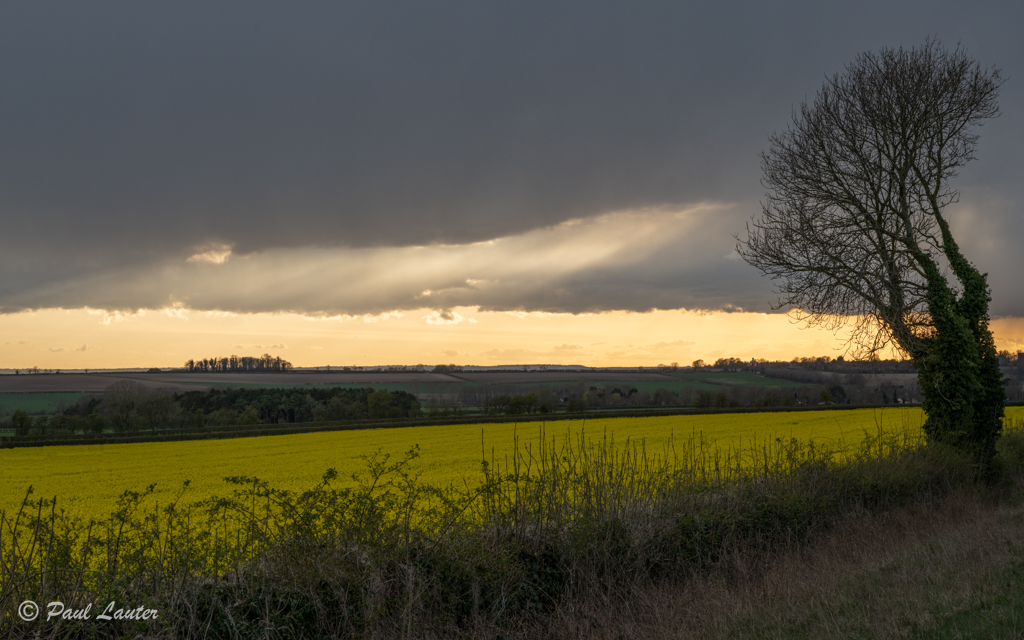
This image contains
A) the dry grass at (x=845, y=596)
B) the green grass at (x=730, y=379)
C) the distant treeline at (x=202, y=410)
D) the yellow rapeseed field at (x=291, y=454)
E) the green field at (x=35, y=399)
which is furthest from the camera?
the green grass at (x=730, y=379)

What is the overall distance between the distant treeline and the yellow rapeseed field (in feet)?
31.3

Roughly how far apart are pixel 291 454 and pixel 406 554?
95.7 feet

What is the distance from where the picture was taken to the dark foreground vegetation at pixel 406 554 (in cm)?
617

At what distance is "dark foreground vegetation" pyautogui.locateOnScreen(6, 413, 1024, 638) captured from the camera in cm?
617

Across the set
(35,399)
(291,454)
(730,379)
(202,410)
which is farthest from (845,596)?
(35,399)

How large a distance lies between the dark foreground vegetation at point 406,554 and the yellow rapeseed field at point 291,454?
683 cm

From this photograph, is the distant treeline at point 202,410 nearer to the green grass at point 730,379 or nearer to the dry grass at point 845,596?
the dry grass at point 845,596

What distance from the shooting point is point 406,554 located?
7242mm

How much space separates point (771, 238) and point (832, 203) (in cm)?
210

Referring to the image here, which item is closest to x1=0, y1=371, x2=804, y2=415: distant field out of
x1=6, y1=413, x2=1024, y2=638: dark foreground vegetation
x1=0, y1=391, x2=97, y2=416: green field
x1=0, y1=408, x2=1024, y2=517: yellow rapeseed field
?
x1=0, y1=391, x2=97, y2=416: green field

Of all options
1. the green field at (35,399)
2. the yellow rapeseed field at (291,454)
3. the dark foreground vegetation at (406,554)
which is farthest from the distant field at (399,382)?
the dark foreground vegetation at (406,554)

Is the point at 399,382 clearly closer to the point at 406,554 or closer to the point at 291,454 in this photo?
the point at 291,454

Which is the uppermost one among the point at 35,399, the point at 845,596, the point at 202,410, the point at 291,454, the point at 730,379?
the point at 845,596

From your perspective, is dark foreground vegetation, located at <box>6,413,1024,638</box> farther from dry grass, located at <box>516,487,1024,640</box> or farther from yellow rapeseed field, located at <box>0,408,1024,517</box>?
yellow rapeseed field, located at <box>0,408,1024,517</box>
